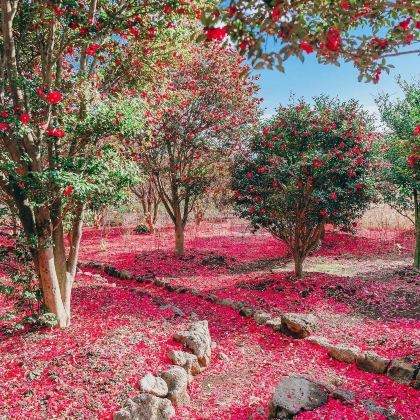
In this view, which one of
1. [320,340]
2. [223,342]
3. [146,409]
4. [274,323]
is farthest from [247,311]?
[146,409]

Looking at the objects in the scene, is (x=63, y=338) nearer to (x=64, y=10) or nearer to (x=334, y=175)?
(x=64, y=10)

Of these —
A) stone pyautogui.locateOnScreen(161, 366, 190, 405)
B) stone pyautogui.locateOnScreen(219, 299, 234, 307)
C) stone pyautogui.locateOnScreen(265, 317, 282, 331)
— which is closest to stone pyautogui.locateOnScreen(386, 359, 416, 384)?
stone pyautogui.locateOnScreen(265, 317, 282, 331)

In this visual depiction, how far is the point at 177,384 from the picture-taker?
20.8ft

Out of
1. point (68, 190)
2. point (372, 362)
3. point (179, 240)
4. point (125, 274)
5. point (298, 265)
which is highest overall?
point (68, 190)

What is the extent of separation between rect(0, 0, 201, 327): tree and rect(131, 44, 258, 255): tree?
7902mm

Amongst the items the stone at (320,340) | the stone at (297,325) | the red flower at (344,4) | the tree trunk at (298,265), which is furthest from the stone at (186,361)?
the tree trunk at (298,265)

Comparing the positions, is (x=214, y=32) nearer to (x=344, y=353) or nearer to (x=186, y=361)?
(x=186, y=361)

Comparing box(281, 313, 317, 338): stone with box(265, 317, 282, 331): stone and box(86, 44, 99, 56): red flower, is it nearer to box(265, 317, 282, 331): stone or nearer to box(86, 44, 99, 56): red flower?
box(265, 317, 282, 331): stone

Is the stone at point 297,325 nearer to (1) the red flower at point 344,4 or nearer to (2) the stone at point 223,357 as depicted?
(2) the stone at point 223,357

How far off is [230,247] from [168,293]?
8.98m

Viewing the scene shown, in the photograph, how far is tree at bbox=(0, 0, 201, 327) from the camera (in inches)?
270

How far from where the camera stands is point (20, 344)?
7453 millimetres

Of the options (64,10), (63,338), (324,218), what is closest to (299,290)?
(324,218)

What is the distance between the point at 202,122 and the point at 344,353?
12.5m
